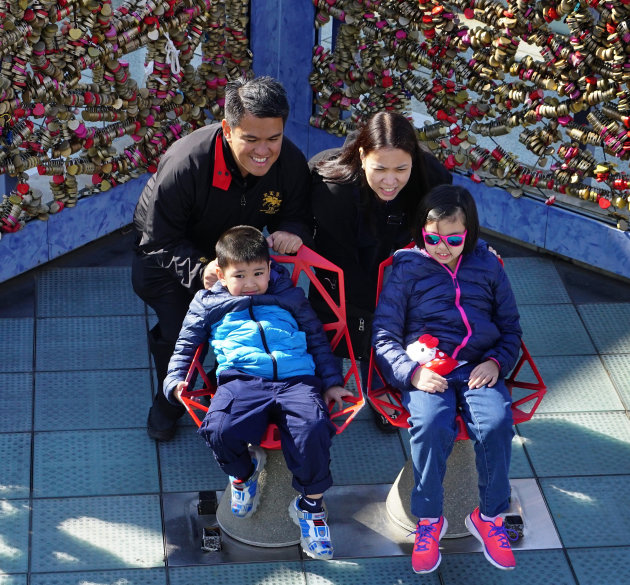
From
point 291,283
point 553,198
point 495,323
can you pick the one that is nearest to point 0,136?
point 291,283

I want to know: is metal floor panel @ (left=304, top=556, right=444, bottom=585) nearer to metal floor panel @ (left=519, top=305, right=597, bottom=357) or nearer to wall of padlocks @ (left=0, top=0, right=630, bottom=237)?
metal floor panel @ (left=519, top=305, right=597, bottom=357)

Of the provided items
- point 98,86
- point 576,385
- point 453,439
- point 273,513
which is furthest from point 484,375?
point 98,86

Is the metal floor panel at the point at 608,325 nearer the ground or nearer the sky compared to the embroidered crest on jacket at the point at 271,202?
nearer the ground

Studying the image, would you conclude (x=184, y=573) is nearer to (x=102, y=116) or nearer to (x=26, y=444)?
(x=26, y=444)

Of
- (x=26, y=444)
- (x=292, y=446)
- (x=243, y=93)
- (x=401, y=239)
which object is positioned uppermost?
(x=243, y=93)

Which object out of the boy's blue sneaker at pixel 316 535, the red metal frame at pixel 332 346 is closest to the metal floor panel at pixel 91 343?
the red metal frame at pixel 332 346

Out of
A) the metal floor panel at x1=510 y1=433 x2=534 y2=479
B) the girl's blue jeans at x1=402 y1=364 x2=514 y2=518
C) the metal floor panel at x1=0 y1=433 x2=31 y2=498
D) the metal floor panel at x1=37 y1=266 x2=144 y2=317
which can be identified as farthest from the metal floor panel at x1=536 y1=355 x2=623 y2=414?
the metal floor panel at x1=0 y1=433 x2=31 y2=498

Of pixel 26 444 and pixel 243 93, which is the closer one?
pixel 243 93

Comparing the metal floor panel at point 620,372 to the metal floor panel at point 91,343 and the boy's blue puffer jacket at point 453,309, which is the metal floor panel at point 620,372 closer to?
the boy's blue puffer jacket at point 453,309

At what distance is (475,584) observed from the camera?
4.37 m

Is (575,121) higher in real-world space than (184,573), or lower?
higher

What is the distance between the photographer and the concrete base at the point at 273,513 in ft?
14.7

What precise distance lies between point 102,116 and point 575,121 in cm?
282

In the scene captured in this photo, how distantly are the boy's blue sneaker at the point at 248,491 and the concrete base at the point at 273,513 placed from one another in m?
0.03
